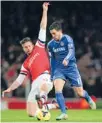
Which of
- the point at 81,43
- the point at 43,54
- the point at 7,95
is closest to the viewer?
the point at 43,54

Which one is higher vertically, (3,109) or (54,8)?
(54,8)

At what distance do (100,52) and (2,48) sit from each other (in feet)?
11.5

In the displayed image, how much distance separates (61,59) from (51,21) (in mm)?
10524

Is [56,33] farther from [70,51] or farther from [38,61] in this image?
[38,61]

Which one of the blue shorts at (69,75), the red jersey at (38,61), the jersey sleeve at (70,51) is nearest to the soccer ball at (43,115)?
the blue shorts at (69,75)

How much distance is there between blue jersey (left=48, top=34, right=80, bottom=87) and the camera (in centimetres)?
1417

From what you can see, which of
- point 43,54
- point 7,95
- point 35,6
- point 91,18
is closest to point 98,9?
point 91,18

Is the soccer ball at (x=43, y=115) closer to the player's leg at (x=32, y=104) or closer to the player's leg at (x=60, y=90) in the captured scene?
the player's leg at (x=60, y=90)

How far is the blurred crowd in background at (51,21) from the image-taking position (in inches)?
944

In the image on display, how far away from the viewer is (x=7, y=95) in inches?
904

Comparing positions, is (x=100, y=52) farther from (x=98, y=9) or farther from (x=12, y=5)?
(x=12, y=5)

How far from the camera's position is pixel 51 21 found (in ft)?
81.0

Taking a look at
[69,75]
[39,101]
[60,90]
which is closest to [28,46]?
[69,75]

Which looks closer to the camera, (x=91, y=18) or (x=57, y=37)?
(x=57, y=37)
